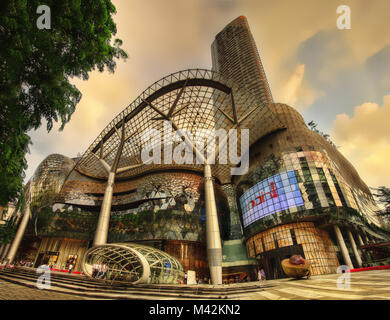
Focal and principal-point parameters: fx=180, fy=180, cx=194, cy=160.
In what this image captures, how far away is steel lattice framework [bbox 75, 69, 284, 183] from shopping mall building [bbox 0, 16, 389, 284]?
0.20 meters

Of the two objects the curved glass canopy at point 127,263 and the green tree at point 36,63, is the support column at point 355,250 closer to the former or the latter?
the curved glass canopy at point 127,263

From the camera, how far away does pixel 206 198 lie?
79.1 ft

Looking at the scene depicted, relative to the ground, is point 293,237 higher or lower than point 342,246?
higher

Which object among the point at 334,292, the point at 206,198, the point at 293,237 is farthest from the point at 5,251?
the point at 334,292

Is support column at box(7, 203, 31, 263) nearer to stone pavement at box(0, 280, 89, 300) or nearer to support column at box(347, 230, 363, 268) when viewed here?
stone pavement at box(0, 280, 89, 300)

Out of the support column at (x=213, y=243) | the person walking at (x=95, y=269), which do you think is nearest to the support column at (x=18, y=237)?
the person walking at (x=95, y=269)

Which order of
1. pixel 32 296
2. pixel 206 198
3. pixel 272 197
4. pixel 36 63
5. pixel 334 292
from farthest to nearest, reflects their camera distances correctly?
pixel 272 197
pixel 206 198
pixel 32 296
pixel 36 63
pixel 334 292

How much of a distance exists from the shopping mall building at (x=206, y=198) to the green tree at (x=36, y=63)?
58.6 ft

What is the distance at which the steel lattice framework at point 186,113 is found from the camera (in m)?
30.8

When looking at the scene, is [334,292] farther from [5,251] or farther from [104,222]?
[5,251]

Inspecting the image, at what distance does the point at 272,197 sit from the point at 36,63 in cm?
3208

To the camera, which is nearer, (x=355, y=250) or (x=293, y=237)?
(x=355, y=250)

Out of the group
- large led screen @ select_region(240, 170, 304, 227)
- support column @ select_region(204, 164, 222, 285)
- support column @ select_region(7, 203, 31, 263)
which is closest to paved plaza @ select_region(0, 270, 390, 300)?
support column @ select_region(204, 164, 222, 285)
